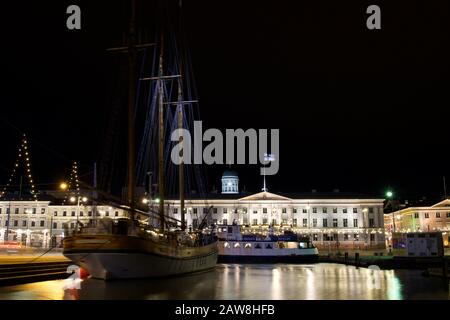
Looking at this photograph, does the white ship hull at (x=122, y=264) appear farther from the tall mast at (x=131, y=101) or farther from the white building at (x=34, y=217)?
the white building at (x=34, y=217)

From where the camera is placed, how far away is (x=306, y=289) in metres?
29.4

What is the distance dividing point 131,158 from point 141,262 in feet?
23.2

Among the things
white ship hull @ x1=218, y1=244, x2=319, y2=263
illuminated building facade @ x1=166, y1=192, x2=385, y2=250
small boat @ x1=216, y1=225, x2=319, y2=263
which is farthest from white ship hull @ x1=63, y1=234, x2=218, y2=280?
illuminated building facade @ x1=166, y1=192, x2=385, y2=250

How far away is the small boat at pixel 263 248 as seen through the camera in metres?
76.6

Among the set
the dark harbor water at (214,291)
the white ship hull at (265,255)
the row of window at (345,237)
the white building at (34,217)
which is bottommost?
the dark harbor water at (214,291)

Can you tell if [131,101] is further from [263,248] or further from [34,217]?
[34,217]

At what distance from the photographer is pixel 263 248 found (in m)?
78.0

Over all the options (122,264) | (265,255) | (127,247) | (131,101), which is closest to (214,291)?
(127,247)

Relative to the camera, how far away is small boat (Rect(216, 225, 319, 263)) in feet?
251

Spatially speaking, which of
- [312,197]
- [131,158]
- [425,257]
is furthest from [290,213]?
[131,158]

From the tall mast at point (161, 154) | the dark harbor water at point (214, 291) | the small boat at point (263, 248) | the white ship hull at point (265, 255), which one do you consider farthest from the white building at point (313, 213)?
the dark harbor water at point (214, 291)

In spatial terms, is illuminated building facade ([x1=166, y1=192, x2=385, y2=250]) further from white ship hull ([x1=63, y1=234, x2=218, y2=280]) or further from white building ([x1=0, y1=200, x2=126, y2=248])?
white ship hull ([x1=63, y1=234, x2=218, y2=280])

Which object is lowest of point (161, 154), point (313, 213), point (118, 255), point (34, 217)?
point (118, 255)

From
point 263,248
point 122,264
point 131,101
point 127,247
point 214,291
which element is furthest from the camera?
point 263,248
